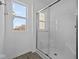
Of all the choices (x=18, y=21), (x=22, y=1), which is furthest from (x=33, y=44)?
(x=22, y=1)

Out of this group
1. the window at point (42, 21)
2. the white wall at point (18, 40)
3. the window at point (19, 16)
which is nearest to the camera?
the white wall at point (18, 40)

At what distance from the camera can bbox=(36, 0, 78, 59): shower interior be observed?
2525 mm

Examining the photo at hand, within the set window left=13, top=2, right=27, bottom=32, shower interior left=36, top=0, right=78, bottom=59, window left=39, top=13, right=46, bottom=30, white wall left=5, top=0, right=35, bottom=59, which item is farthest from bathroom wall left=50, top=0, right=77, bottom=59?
window left=13, top=2, right=27, bottom=32

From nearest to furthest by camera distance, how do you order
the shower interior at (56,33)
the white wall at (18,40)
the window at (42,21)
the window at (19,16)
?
1. the shower interior at (56,33)
2. the white wall at (18,40)
3. the window at (19,16)
4. the window at (42,21)

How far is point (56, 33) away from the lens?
3242 mm

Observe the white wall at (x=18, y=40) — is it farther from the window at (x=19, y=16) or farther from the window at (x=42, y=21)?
the window at (x=42, y=21)

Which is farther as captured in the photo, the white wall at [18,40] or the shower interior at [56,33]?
the white wall at [18,40]

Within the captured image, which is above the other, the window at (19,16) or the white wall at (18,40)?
the window at (19,16)

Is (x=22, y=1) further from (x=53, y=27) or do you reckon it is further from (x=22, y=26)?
(x=53, y=27)

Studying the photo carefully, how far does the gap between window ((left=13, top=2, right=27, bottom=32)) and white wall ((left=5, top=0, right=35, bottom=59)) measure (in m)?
0.19

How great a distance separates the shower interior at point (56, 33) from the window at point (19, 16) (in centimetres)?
53

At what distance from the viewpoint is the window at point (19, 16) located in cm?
350

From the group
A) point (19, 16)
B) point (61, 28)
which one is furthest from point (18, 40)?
point (61, 28)

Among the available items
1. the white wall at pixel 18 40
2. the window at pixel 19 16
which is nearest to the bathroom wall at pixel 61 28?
the white wall at pixel 18 40
